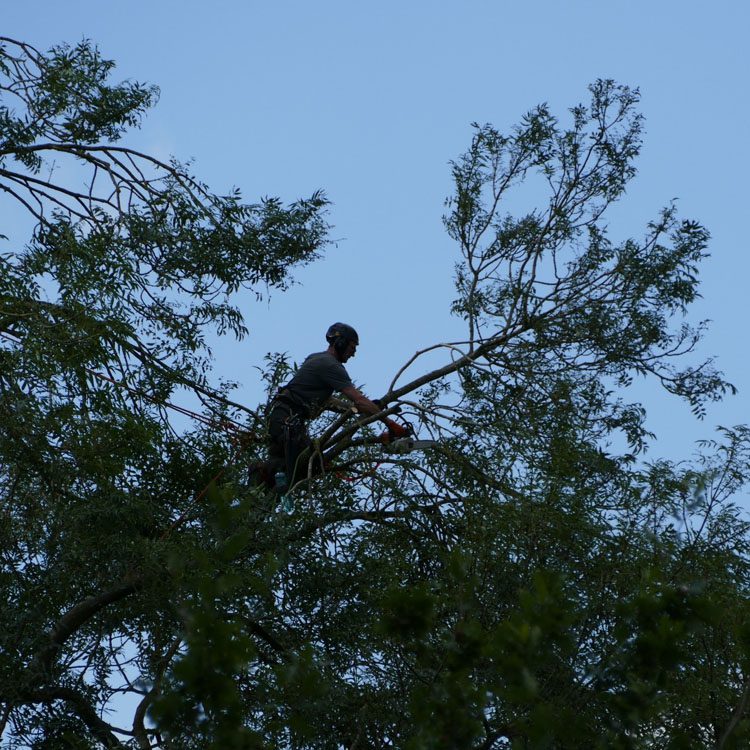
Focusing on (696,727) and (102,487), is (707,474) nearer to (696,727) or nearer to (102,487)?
(696,727)

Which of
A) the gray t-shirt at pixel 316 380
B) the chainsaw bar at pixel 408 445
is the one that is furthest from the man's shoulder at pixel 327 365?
the chainsaw bar at pixel 408 445

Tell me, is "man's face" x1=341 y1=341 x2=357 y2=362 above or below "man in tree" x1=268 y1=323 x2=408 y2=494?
above

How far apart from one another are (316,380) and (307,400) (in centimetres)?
15

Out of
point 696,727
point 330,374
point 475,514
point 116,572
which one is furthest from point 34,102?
point 696,727

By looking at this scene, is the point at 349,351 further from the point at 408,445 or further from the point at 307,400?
the point at 408,445

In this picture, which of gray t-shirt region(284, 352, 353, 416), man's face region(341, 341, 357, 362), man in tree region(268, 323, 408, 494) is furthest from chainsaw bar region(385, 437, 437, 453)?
man's face region(341, 341, 357, 362)

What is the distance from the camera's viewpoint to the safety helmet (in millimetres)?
9469

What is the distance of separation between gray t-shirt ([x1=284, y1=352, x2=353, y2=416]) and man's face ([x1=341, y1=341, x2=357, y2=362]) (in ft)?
0.45

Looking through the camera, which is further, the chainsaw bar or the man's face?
the man's face

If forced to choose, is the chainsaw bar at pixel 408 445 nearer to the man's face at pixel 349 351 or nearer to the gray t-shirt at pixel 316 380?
the gray t-shirt at pixel 316 380

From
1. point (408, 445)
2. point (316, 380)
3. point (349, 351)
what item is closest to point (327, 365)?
point (316, 380)

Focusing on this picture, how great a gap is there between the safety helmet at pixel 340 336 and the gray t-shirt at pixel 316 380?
5.1 inches

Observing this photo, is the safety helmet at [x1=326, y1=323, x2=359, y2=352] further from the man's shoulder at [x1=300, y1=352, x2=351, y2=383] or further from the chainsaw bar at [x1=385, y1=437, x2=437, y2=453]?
the chainsaw bar at [x1=385, y1=437, x2=437, y2=453]

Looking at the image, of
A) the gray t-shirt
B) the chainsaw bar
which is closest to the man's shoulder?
the gray t-shirt
